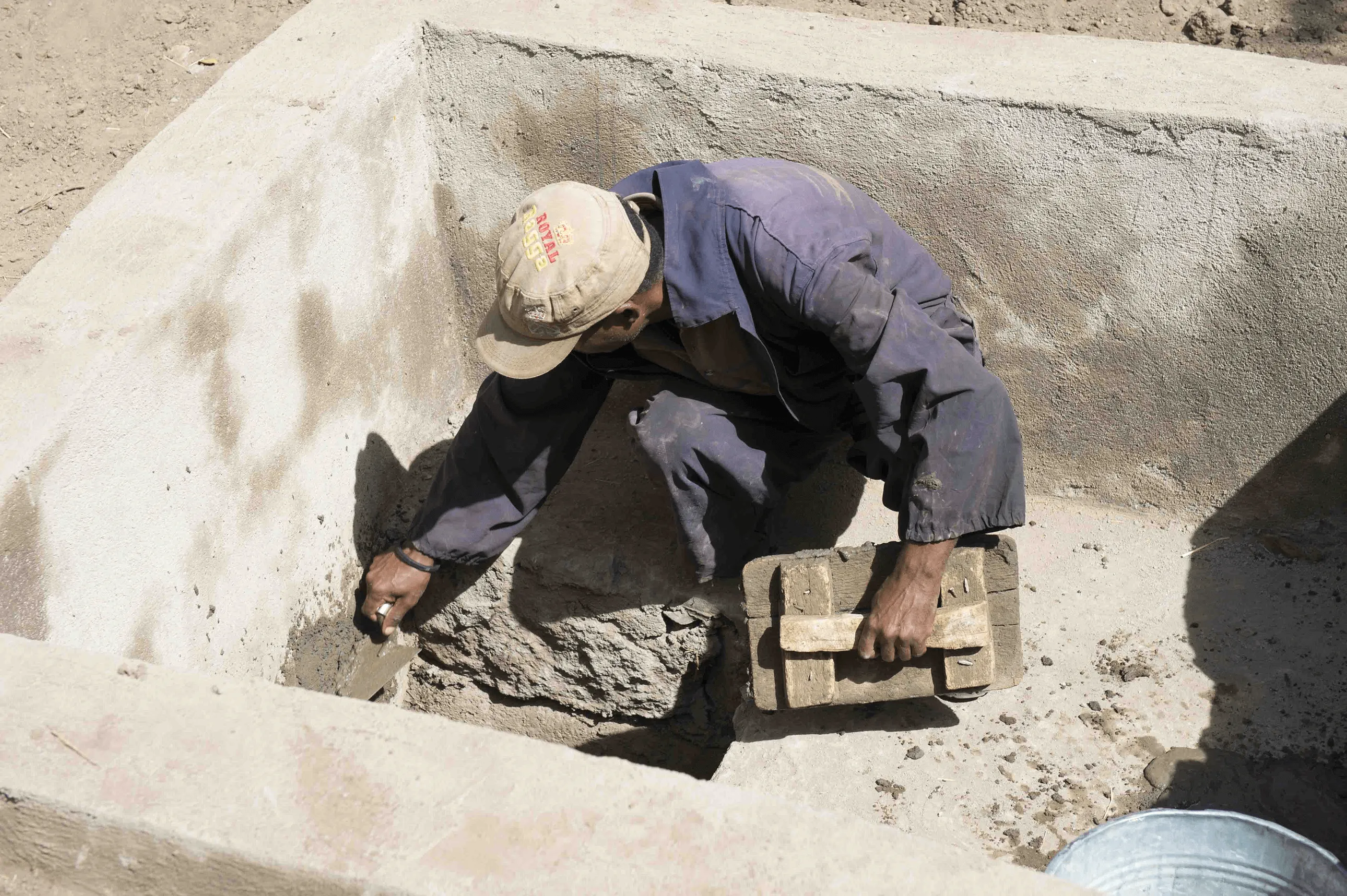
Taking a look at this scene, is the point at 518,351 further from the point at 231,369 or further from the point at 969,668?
the point at 969,668

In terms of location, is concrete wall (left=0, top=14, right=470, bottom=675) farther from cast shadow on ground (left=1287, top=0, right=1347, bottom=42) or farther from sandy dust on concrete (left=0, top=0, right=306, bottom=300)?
cast shadow on ground (left=1287, top=0, right=1347, bottom=42)

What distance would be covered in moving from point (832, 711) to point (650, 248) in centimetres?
100

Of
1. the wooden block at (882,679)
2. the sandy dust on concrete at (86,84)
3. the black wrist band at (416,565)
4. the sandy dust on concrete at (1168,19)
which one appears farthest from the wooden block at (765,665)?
the sandy dust on concrete at (86,84)

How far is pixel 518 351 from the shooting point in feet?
6.90

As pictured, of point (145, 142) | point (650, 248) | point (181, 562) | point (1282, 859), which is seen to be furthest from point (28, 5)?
point (1282, 859)

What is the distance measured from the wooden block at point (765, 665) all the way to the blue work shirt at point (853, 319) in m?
0.35

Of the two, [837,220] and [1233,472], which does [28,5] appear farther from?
[1233,472]

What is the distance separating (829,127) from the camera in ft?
8.14

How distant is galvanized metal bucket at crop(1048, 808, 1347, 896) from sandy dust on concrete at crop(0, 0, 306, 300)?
2.55 m

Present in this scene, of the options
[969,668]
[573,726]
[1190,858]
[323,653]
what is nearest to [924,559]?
[969,668]

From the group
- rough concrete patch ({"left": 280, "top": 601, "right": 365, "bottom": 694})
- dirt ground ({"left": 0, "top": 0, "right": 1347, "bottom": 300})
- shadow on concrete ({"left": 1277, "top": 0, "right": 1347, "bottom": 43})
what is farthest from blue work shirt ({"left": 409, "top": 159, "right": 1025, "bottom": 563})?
shadow on concrete ({"left": 1277, "top": 0, "right": 1347, "bottom": 43})

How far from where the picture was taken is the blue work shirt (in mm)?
2037

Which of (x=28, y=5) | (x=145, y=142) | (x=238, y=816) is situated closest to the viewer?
(x=238, y=816)

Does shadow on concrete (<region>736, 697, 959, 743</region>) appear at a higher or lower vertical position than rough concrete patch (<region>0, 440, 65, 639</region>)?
lower
